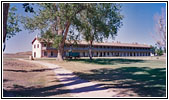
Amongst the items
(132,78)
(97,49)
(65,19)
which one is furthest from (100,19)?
(97,49)

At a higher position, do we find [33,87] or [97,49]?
[97,49]

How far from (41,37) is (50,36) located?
6.74ft

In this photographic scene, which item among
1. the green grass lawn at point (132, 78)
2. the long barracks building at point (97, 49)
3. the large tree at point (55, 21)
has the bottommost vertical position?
the green grass lawn at point (132, 78)

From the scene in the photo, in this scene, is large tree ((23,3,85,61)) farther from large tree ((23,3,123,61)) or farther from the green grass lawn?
the green grass lawn

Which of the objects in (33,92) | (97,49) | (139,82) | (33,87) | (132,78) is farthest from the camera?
(97,49)

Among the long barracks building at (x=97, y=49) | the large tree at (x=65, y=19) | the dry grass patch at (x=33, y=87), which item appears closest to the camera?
the dry grass patch at (x=33, y=87)

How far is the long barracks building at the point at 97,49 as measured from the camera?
→ 180ft

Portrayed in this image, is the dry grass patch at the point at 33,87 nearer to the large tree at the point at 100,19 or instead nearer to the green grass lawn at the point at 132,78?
the green grass lawn at the point at 132,78

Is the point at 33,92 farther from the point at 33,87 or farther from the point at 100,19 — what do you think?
the point at 100,19

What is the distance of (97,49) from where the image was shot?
64750 mm

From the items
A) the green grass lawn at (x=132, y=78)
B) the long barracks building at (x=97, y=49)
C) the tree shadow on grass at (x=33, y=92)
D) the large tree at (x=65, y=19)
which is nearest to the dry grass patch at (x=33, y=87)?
the tree shadow on grass at (x=33, y=92)

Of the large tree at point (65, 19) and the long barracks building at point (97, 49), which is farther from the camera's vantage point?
the long barracks building at point (97, 49)

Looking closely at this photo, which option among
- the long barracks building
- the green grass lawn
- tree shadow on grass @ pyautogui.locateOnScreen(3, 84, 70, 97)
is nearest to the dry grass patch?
tree shadow on grass @ pyautogui.locateOnScreen(3, 84, 70, 97)

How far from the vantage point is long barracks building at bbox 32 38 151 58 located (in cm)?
5472
